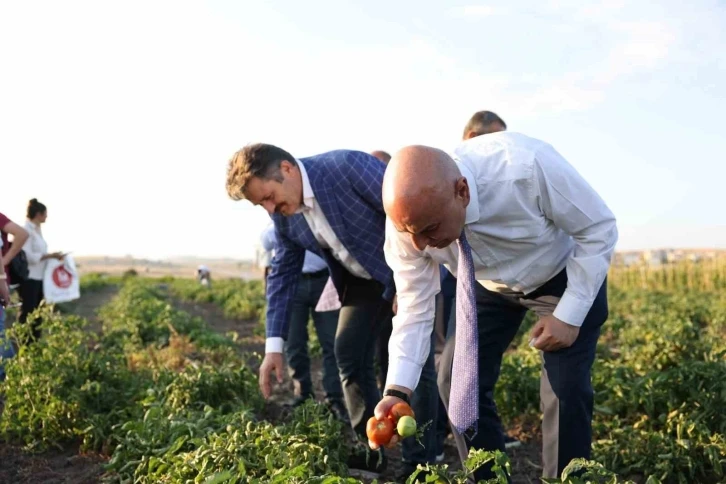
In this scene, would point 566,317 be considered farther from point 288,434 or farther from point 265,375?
point 265,375

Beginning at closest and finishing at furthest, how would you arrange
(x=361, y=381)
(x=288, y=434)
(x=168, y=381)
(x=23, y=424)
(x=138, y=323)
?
(x=288, y=434) → (x=361, y=381) → (x=23, y=424) → (x=168, y=381) → (x=138, y=323)

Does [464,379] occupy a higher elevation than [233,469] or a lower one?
higher

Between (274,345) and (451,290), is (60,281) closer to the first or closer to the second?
(274,345)

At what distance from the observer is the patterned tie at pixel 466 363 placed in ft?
8.17

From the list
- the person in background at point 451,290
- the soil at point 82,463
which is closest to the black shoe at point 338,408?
the soil at point 82,463

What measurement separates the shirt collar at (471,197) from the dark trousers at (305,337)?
2628 mm

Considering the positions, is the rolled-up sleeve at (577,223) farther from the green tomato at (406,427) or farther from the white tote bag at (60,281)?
the white tote bag at (60,281)

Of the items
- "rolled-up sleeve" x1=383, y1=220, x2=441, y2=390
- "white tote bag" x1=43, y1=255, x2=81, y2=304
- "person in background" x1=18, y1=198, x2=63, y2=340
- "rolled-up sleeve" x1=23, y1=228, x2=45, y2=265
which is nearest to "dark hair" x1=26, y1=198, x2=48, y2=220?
"person in background" x1=18, y1=198, x2=63, y2=340

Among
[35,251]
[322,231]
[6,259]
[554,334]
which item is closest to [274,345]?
[322,231]

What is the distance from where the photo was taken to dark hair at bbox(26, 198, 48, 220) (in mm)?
7246

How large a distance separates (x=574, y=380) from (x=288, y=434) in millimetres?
1210

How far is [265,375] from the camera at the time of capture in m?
3.31

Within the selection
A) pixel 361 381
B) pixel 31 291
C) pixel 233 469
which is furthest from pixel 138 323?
pixel 233 469

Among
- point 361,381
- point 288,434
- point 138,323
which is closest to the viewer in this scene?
point 288,434
